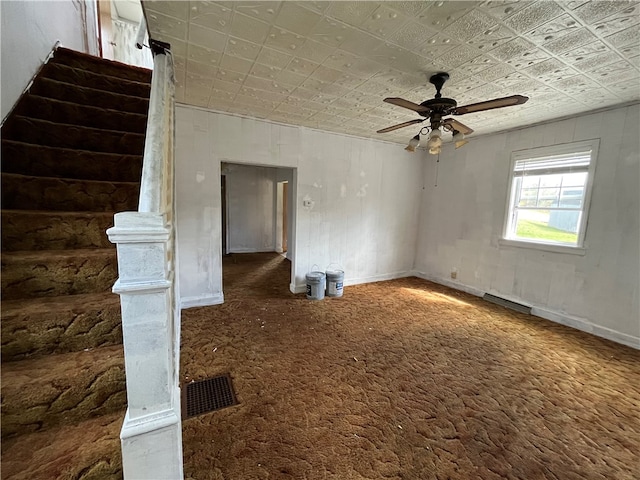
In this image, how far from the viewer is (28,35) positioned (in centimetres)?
213

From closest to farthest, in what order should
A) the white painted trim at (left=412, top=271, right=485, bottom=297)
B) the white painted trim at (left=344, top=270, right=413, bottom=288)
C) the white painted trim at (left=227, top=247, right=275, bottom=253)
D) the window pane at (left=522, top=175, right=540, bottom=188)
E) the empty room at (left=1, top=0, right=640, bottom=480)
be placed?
the empty room at (left=1, top=0, right=640, bottom=480), the window pane at (left=522, top=175, right=540, bottom=188), the white painted trim at (left=412, top=271, right=485, bottom=297), the white painted trim at (left=344, top=270, right=413, bottom=288), the white painted trim at (left=227, top=247, right=275, bottom=253)

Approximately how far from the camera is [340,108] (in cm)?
331

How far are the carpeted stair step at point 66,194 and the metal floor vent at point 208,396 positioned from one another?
1.50m

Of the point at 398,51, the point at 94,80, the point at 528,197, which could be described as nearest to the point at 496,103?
the point at 398,51

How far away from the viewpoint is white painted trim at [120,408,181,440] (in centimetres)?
101

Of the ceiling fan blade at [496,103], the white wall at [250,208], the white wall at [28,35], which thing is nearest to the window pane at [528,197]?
the ceiling fan blade at [496,103]

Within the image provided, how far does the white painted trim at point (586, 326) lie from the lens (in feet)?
9.77

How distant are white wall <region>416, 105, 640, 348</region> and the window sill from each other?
5cm

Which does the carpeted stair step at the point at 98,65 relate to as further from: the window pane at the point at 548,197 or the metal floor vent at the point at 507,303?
the metal floor vent at the point at 507,303

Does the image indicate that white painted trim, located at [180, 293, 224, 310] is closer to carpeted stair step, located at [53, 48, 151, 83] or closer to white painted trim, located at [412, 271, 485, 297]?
carpeted stair step, located at [53, 48, 151, 83]

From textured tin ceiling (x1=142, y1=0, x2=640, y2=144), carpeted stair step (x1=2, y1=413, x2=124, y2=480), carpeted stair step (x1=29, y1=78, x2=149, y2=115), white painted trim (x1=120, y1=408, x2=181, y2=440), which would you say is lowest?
carpeted stair step (x1=2, y1=413, x2=124, y2=480)

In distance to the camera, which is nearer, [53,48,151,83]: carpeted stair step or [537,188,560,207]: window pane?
[53,48,151,83]: carpeted stair step

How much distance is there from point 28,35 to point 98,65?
68cm

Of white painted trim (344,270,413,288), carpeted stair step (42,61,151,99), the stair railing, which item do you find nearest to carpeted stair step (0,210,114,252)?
the stair railing
